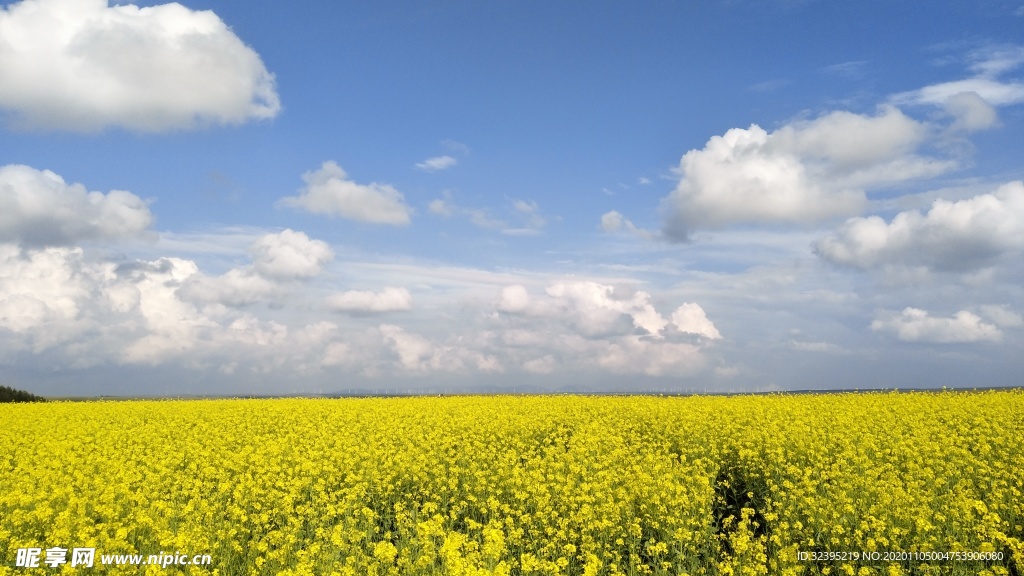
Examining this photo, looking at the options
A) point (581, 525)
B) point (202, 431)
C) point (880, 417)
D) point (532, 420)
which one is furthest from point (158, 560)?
point (880, 417)

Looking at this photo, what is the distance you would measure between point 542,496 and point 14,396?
46.6 m

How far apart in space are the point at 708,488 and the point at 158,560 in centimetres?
879

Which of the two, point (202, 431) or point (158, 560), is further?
point (202, 431)

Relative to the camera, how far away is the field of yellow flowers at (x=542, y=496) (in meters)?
8.66

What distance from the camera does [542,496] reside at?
37.2 ft

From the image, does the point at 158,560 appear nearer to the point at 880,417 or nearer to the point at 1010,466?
the point at 1010,466

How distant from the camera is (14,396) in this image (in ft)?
142

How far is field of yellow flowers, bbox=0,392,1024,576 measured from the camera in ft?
28.4

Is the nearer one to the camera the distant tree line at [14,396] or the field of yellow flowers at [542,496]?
the field of yellow flowers at [542,496]

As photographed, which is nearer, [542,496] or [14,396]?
[542,496]

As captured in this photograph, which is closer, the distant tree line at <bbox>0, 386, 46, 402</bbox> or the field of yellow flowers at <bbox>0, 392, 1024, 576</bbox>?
the field of yellow flowers at <bbox>0, 392, 1024, 576</bbox>

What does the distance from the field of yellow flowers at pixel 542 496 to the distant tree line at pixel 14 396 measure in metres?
27.0

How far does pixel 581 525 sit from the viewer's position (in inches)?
403

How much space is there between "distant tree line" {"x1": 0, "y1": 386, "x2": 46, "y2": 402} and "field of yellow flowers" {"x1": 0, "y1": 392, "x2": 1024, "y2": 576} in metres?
27.0
